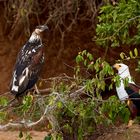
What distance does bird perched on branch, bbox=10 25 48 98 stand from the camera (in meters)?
5.41

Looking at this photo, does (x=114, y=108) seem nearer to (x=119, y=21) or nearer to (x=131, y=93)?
(x=119, y=21)

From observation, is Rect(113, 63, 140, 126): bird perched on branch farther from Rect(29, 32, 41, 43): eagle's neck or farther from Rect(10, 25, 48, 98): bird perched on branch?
Rect(10, 25, 48, 98): bird perched on branch

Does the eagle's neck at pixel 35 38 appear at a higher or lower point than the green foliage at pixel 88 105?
higher

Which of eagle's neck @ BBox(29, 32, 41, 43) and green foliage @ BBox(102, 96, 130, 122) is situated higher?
eagle's neck @ BBox(29, 32, 41, 43)

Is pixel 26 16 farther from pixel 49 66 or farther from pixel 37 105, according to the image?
pixel 37 105

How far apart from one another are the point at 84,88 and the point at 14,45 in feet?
16.8

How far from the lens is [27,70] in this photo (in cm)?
556

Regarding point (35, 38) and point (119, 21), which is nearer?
point (119, 21)

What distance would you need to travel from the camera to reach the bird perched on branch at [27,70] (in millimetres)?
5406

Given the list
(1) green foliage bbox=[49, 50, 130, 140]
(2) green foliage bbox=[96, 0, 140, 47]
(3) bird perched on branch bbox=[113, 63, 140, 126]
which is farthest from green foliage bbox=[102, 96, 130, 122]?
(3) bird perched on branch bbox=[113, 63, 140, 126]

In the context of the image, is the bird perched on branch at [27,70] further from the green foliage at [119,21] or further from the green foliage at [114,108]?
the green foliage at [114,108]

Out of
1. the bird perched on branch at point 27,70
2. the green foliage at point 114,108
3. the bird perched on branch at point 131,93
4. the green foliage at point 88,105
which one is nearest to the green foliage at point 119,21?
the green foliage at point 88,105

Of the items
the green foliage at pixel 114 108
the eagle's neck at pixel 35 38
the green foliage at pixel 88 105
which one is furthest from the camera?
the eagle's neck at pixel 35 38

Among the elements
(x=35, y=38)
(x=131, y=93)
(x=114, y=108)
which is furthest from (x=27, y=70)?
(x=131, y=93)
